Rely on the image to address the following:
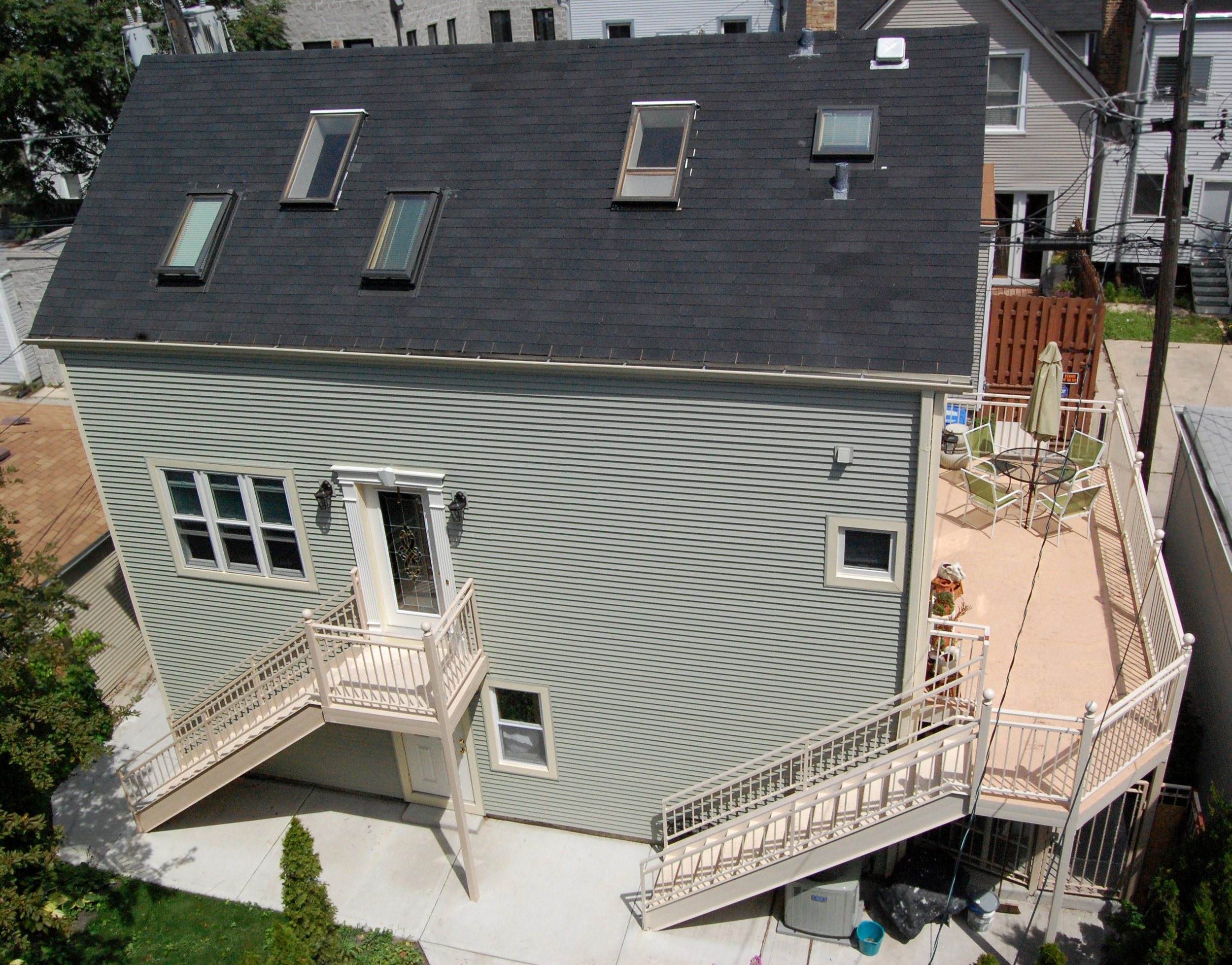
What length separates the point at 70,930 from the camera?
35.2 feet

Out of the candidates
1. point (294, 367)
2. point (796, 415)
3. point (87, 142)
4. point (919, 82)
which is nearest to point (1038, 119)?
point (919, 82)

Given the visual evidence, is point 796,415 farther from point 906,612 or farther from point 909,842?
point 909,842

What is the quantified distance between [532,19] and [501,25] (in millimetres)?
1523

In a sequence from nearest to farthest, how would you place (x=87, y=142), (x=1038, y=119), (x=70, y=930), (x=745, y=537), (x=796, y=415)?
(x=796, y=415) → (x=745, y=537) → (x=70, y=930) → (x=1038, y=119) → (x=87, y=142)

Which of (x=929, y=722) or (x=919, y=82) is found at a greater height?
(x=919, y=82)

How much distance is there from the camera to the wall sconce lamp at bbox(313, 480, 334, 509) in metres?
10.9

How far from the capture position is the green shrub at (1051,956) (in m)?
9.24

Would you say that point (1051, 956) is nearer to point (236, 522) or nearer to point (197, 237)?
point (236, 522)

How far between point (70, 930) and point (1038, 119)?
26.3 metres

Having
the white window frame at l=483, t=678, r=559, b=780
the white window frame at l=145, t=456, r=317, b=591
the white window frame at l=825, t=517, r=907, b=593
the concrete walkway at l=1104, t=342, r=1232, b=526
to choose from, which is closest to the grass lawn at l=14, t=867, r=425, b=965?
the white window frame at l=483, t=678, r=559, b=780

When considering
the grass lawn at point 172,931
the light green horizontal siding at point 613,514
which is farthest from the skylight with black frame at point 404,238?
the grass lawn at point 172,931

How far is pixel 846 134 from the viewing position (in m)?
9.97

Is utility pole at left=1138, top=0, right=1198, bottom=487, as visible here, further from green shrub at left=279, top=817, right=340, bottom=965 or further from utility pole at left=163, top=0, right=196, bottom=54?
utility pole at left=163, top=0, right=196, bottom=54

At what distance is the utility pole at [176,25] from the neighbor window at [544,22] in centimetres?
2105
